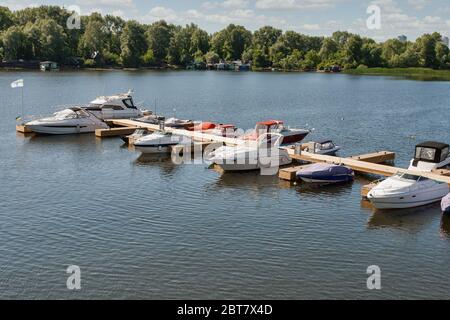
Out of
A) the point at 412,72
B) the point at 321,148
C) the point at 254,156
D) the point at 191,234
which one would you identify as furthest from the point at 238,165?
the point at 412,72

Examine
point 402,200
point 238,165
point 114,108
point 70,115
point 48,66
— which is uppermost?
point 48,66

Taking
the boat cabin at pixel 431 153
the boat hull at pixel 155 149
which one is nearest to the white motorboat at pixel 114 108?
the boat hull at pixel 155 149

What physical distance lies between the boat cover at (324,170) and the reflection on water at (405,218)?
5.59 m

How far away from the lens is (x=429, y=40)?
19512 centimetres

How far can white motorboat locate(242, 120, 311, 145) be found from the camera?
47.0 meters

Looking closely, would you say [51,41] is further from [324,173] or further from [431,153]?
[431,153]

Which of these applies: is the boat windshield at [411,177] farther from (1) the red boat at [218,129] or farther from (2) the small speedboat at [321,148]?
(1) the red boat at [218,129]

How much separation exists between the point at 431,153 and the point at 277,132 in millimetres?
14041

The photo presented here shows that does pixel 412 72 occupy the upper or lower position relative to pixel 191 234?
upper

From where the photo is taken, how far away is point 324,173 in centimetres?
3691

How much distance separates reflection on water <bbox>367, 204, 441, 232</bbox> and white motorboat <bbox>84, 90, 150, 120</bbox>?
37812 millimetres

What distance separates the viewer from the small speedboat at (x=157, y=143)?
45781 mm

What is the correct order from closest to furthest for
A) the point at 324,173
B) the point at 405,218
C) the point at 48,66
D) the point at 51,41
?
the point at 405,218 → the point at 324,173 → the point at 48,66 → the point at 51,41

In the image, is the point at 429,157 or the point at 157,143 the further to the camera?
the point at 157,143
